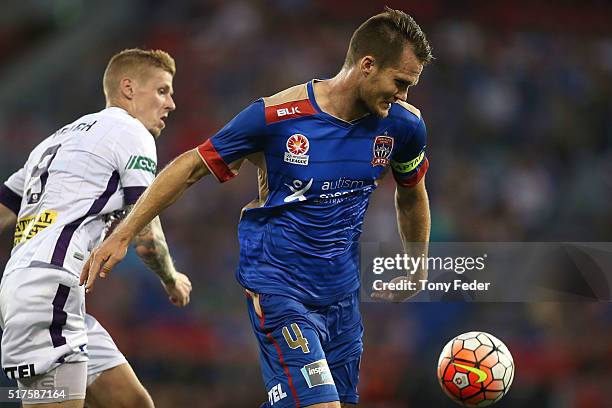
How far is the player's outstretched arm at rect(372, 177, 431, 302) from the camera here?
5.22m

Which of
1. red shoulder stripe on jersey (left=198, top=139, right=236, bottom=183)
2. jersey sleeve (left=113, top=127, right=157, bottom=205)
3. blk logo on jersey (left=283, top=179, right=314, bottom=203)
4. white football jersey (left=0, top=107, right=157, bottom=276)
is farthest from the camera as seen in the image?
jersey sleeve (left=113, top=127, right=157, bottom=205)

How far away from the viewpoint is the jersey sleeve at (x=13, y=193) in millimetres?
5457

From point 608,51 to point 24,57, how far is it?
868cm

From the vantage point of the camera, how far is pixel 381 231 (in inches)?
422

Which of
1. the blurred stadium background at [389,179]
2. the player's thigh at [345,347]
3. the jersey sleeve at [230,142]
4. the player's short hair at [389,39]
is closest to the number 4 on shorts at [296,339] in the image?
the player's thigh at [345,347]

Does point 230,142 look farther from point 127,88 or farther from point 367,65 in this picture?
point 127,88

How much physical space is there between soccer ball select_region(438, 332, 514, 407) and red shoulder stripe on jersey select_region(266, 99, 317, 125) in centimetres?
156

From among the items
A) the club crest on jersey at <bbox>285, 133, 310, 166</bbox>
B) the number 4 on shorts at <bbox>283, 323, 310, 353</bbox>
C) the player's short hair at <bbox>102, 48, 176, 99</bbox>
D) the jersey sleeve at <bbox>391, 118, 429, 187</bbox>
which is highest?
the player's short hair at <bbox>102, 48, 176, 99</bbox>

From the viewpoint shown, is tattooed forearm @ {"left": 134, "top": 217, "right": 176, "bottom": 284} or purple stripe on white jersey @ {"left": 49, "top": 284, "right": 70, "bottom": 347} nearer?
purple stripe on white jersey @ {"left": 49, "top": 284, "right": 70, "bottom": 347}

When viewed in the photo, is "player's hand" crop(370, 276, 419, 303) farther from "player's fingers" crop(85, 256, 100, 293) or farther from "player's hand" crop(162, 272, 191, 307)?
"player's fingers" crop(85, 256, 100, 293)

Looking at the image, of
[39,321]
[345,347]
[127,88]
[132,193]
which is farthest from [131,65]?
[345,347]

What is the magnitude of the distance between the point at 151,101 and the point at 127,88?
0.51 ft

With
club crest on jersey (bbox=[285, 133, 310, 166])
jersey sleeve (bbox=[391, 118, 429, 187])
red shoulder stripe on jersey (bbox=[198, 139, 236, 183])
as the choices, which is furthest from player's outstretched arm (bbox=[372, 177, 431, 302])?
red shoulder stripe on jersey (bbox=[198, 139, 236, 183])

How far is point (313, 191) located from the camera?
180 inches
